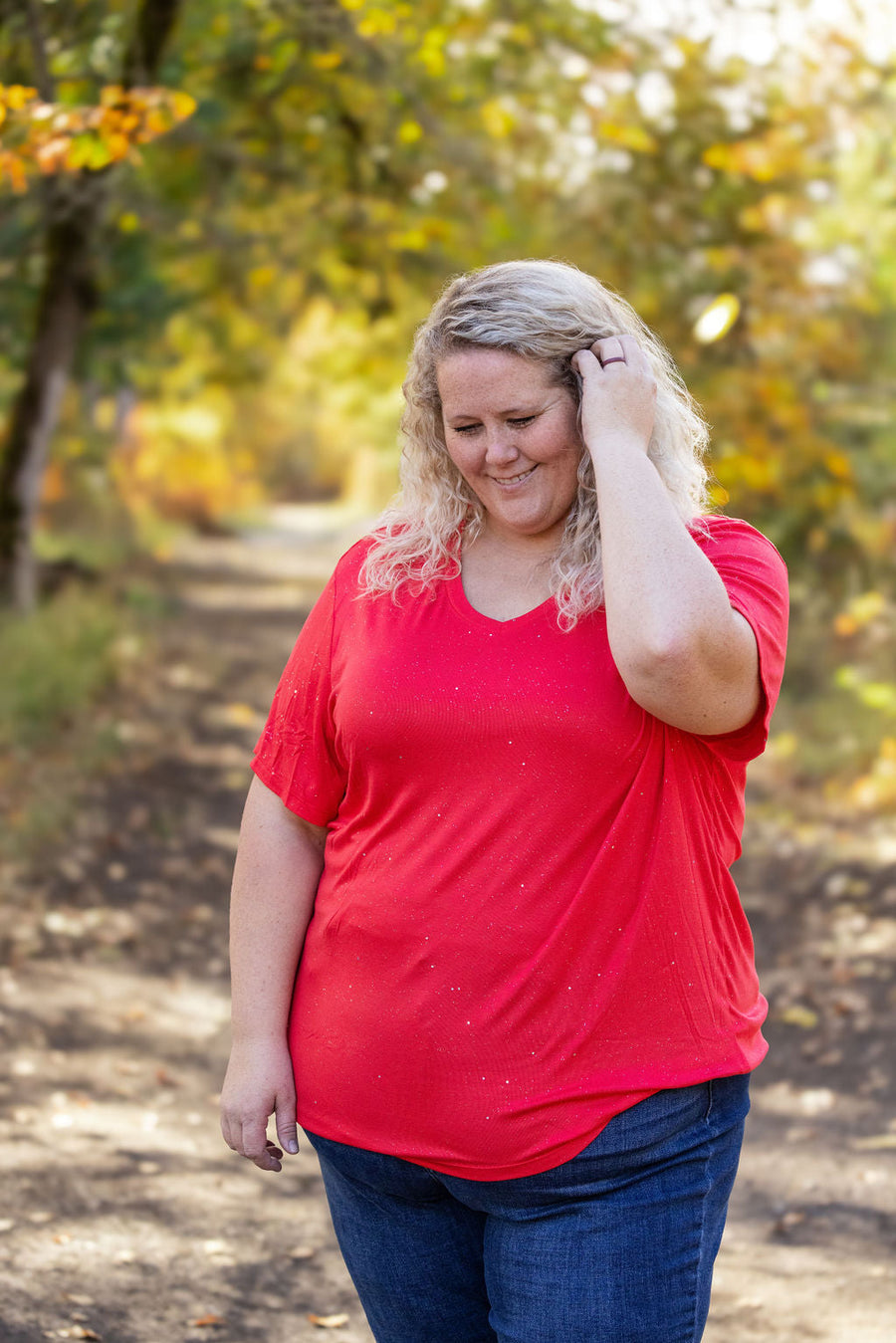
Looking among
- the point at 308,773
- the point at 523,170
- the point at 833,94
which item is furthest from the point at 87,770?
the point at 308,773

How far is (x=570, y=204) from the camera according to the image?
33.9 feet

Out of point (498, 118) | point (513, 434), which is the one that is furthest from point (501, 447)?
point (498, 118)

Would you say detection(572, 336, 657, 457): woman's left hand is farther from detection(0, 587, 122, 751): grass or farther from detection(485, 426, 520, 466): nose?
detection(0, 587, 122, 751): grass

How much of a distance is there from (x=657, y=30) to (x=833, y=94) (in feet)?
4.00

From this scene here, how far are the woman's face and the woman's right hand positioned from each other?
847 mm

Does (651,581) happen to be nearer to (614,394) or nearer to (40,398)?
(614,394)

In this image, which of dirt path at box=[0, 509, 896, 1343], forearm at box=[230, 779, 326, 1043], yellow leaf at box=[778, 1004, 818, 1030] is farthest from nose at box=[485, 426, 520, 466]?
yellow leaf at box=[778, 1004, 818, 1030]

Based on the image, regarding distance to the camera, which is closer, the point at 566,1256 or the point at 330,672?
the point at 566,1256

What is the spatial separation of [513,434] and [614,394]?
6.2 inches

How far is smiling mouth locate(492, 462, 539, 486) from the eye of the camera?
1.92 m

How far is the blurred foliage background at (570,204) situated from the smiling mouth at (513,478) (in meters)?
4.48

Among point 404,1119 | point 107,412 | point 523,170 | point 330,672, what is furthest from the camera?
point 107,412

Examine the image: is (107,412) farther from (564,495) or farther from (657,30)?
(564,495)

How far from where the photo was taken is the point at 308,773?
2.03 meters
